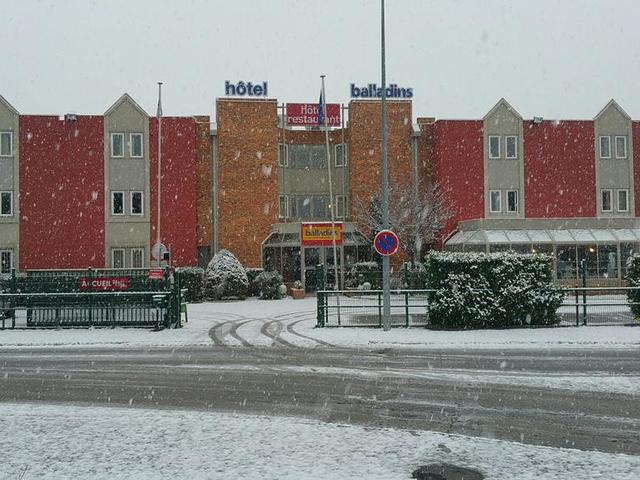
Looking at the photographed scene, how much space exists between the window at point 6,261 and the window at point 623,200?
36.2 meters

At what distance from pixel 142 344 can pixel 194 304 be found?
1449 cm

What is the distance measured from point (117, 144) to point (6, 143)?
6.12 meters

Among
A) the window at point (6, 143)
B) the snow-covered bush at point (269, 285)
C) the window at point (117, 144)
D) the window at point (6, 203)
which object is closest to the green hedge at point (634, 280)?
the snow-covered bush at point (269, 285)

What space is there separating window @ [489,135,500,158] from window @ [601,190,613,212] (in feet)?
22.7

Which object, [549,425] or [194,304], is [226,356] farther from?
[194,304]

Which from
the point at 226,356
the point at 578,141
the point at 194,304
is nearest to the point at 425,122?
the point at 578,141

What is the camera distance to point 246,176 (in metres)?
39.4

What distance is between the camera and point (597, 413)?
27.9 ft

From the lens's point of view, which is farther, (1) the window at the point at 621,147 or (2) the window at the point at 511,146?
(1) the window at the point at 621,147

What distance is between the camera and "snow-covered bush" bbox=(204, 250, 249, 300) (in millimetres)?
33562

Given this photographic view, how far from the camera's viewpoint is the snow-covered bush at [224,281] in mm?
33562

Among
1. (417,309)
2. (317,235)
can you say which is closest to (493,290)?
(417,309)

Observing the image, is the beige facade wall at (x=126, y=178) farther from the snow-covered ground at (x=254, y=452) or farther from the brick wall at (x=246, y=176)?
the snow-covered ground at (x=254, y=452)

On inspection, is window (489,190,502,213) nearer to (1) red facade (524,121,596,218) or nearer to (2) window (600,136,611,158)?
(1) red facade (524,121,596,218)
